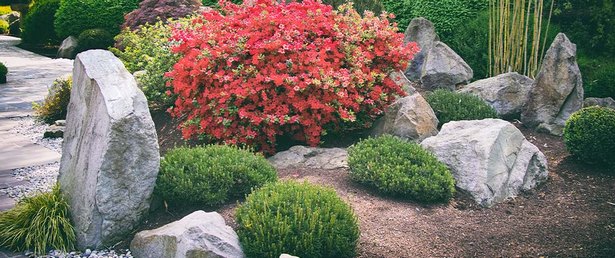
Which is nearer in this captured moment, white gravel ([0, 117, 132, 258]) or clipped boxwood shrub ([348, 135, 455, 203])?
white gravel ([0, 117, 132, 258])

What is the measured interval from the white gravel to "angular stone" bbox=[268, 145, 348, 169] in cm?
204

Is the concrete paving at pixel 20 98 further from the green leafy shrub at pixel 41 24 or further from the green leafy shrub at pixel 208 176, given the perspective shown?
the green leafy shrub at pixel 208 176

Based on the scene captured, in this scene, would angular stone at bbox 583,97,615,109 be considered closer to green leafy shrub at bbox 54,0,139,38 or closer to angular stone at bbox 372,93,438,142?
angular stone at bbox 372,93,438,142

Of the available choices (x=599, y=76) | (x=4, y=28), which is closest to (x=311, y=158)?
(x=599, y=76)

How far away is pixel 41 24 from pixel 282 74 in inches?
662

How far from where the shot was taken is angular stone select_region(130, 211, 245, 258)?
3969 millimetres

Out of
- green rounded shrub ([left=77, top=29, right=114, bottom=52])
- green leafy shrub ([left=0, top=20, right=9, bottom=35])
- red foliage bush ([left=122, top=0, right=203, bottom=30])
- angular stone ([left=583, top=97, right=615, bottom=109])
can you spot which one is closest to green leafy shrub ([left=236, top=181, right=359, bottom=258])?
angular stone ([left=583, top=97, right=615, bottom=109])

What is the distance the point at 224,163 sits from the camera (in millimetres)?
5023

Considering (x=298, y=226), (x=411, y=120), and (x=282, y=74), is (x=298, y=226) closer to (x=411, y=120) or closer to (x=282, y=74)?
(x=282, y=74)

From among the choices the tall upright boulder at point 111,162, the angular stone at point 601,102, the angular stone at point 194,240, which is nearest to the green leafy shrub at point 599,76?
the angular stone at point 601,102

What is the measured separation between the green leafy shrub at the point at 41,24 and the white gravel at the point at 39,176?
38.6ft

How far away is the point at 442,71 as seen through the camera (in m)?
8.73

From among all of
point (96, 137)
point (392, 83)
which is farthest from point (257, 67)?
point (96, 137)

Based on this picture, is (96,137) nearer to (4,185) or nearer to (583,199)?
(4,185)
